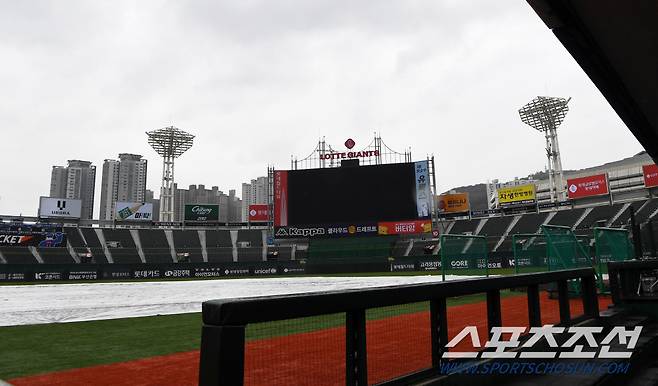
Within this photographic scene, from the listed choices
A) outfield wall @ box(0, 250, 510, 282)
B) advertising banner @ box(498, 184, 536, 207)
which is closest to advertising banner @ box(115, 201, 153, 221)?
outfield wall @ box(0, 250, 510, 282)

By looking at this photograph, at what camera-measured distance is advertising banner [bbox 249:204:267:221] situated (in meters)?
74.6

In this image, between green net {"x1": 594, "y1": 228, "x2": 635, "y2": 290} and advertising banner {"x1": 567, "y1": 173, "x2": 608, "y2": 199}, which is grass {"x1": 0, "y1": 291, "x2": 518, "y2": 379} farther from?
advertising banner {"x1": 567, "y1": 173, "x2": 608, "y2": 199}

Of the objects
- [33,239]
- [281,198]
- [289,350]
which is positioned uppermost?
A: [281,198]

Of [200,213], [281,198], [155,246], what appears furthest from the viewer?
[200,213]

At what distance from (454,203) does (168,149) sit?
160 ft

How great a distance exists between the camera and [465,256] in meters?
15.4

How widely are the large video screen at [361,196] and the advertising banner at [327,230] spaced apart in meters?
0.42

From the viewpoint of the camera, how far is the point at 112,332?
9.05 metres

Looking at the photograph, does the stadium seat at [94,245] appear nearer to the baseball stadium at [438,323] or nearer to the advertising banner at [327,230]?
the advertising banner at [327,230]

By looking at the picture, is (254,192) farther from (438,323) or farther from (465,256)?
(438,323)

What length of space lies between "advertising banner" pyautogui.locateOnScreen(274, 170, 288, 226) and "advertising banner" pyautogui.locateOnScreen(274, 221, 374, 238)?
0.94 metres

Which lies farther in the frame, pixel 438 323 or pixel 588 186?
pixel 588 186

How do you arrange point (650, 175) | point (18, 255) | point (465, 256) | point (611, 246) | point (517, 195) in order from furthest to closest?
1. point (517, 195)
2. point (650, 175)
3. point (18, 255)
4. point (465, 256)
5. point (611, 246)

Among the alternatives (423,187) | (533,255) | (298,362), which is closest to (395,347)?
(298,362)
